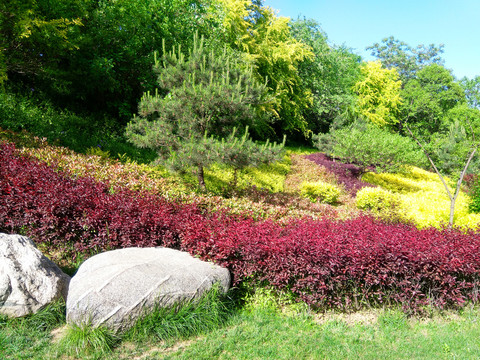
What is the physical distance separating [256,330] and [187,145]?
3844mm

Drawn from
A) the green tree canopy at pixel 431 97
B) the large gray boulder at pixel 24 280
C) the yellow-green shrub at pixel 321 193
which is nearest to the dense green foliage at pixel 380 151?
the yellow-green shrub at pixel 321 193

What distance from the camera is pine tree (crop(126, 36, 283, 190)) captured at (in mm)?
6324

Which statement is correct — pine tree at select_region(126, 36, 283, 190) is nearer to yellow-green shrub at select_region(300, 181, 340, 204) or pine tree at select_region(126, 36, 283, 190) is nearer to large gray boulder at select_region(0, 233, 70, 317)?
yellow-green shrub at select_region(300, 181, 340, 204)

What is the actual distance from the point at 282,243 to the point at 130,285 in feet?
5.77

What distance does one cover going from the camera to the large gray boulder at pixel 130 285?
301 cm

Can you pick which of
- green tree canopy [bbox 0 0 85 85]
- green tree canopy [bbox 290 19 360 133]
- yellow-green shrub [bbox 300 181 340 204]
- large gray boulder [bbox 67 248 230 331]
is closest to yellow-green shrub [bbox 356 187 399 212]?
yellow-green shrub [bbox 300 181 340 204]

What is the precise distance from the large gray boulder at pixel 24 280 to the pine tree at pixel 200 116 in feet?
10.7

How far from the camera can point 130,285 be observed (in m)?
3.16

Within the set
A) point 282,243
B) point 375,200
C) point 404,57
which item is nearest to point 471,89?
point 404,57

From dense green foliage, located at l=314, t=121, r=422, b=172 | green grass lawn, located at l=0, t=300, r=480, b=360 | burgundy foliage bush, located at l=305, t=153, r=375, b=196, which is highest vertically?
dense green foliage, located at l=314, t=121, r=422, b=172

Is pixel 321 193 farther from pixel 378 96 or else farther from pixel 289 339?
pixel 378 96

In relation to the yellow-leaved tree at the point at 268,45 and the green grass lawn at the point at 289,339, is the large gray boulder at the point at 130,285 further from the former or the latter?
the yellow-leaved tree at the point at 268,45

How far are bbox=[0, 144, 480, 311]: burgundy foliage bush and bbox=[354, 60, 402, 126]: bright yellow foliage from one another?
17.4 meters

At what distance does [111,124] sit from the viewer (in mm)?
10781
